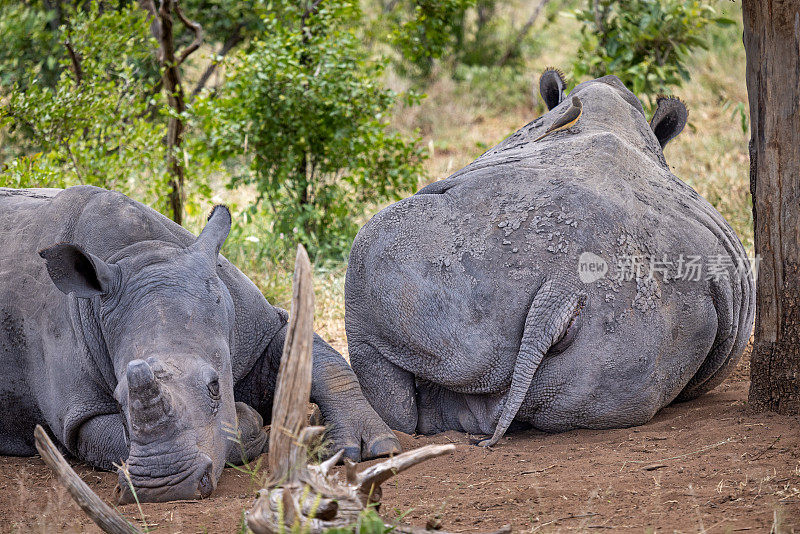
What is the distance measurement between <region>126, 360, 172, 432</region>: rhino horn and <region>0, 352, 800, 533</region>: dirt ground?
0.30 m

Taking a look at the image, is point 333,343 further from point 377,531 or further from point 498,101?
point 498,101

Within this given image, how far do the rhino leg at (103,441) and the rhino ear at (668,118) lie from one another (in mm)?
3380

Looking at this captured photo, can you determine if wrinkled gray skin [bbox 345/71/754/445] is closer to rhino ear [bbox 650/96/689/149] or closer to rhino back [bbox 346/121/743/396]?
rhino back [bbox 346/121/743/396]

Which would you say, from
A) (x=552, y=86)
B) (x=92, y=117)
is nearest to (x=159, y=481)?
(x=552, y=86)

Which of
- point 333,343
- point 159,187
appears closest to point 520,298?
point 333,343

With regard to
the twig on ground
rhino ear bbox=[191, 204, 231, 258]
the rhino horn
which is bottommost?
the twig on ground

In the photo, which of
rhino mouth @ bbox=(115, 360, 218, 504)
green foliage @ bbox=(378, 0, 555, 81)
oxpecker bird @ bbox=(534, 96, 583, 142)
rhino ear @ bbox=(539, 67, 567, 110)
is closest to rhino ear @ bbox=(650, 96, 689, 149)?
rhino ear @ bbox=(539, 67, 567, 110)

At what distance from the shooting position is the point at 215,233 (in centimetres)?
416

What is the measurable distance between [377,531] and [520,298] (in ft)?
5.81

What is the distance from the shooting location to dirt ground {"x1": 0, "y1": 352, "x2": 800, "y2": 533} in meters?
2.88

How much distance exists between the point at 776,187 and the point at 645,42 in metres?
4.57

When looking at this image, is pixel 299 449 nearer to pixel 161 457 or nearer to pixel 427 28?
pixel 161 457

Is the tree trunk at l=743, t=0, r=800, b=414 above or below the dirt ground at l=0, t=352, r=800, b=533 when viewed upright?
above

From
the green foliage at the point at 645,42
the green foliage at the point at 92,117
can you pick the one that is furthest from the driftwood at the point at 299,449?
the green foliage at the point at 645,42
